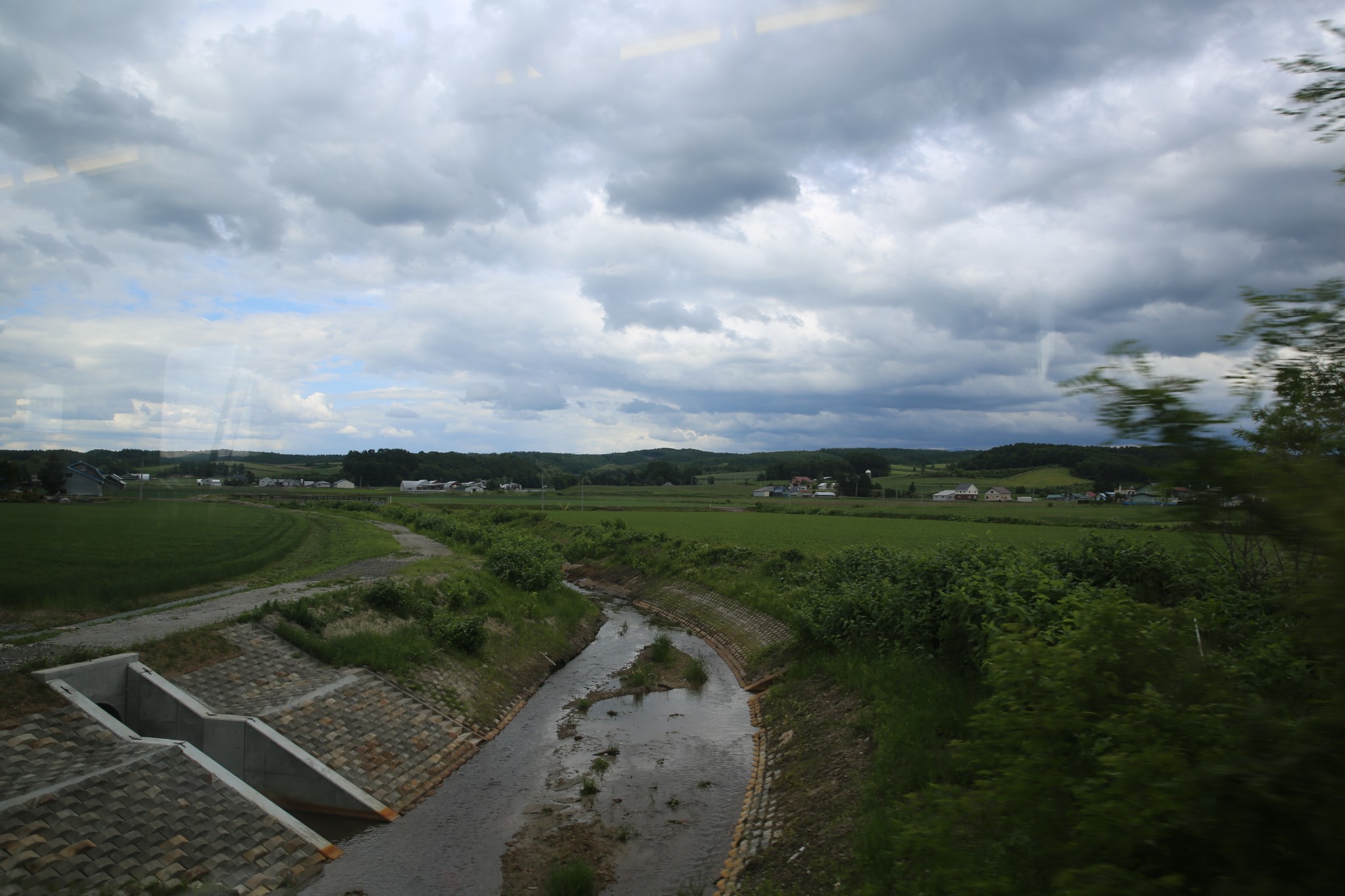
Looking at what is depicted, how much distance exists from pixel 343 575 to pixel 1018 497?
7197cm

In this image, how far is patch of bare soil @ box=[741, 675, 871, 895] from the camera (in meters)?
10.5

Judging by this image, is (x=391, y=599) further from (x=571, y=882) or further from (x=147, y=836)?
(x=571, y=882)

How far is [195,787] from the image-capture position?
12055 mm

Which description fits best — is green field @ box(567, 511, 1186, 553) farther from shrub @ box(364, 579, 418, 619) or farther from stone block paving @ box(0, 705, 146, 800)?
stone block paving @ box(0, 705, 146, 800)

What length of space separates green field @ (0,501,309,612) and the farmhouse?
888 mm

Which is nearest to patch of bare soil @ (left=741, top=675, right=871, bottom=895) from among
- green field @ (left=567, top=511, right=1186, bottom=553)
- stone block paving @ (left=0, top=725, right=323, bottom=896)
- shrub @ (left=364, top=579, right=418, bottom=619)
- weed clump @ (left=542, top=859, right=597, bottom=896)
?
weed clump @ (left=542, top=859, right=597, bottom=896)

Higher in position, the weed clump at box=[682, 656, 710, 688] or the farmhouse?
the farmhouse

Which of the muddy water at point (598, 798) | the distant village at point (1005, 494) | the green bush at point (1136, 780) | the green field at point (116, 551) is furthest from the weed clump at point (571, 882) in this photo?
the green field at point (116, 551)

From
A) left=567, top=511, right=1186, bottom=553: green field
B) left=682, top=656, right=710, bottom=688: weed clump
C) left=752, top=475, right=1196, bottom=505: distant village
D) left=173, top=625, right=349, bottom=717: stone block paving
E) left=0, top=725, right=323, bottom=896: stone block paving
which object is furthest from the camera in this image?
left=567, top=511, right=1186, bottom=553: green field

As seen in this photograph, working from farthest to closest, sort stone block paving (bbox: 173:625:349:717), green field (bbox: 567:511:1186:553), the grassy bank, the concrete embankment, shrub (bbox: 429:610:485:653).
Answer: green field (bbox: 567:511:1186:553), shrub (bbox: 429:610:485:653), stone block paving (bbox: 173:625:349:717), the concrete embankment, the grassy bank

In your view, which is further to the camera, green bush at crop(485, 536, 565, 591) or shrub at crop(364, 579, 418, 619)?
green bush at crop(485, 536, 565, 591)

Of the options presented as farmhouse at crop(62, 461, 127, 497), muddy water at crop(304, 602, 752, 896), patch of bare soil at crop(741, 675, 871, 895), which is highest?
farmhouse at crop(62, 461, 127, 497)

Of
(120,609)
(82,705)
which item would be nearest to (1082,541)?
(82,705)

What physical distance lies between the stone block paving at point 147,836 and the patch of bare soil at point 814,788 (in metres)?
8.00
